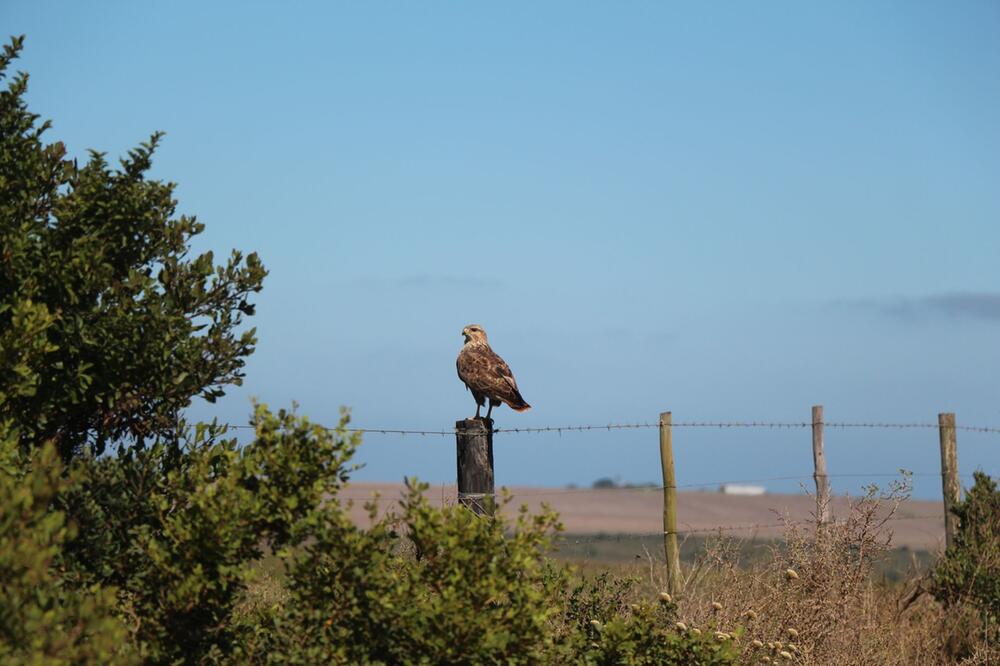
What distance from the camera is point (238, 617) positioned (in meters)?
6.54

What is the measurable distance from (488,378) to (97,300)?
5378 millimetres

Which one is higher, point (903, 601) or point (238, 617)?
point (238, 617)

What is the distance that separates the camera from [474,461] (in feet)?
29.5

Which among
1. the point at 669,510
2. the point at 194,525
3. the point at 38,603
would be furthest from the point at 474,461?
the point at 38,603

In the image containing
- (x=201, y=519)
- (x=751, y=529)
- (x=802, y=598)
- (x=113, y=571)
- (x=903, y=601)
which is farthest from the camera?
(x=903, y=601)

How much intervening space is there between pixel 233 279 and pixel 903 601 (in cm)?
846

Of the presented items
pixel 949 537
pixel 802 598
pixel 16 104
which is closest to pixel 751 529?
pixel 802 598

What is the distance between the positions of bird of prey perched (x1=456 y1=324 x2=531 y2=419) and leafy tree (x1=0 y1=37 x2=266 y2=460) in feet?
16.0

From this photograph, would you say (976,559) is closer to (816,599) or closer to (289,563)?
(816,599)

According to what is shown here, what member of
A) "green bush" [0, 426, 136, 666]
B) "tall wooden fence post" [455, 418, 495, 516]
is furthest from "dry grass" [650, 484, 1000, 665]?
"green bush" [0, 426, 136, 666]

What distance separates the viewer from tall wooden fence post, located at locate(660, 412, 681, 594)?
→ 34.7 ft

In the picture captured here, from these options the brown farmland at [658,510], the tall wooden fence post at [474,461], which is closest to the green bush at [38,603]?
the tall wooden fence post at [474,461]

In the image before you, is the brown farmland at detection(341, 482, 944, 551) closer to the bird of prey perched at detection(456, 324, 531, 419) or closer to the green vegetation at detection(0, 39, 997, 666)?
the bird of prey perched at detection(456, 324, 531, 419)

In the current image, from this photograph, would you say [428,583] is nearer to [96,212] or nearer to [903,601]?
[96,212]
